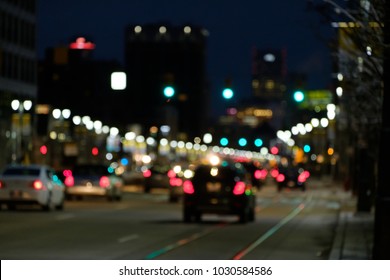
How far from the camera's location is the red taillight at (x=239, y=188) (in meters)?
35.6

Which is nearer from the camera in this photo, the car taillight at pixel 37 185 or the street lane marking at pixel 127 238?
the street lane marking at pixel 127 238

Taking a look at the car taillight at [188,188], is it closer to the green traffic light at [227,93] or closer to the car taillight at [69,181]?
the green traffic light at [227,93]

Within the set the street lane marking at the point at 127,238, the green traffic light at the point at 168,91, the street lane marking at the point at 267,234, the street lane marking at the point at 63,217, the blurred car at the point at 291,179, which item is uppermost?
the green traffic light at the point at 168,91

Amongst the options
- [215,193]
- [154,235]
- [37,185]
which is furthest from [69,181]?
[154,235]

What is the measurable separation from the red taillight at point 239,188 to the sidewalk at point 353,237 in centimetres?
307

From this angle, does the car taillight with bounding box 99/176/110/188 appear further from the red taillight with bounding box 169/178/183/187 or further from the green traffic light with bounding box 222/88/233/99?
the green traffic light with bounding box 222/88/233/99

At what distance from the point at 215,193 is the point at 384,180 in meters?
19.0

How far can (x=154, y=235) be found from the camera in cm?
2838

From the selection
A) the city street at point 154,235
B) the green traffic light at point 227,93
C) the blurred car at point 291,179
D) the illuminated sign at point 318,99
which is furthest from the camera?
the illuminated sign at point 318,99

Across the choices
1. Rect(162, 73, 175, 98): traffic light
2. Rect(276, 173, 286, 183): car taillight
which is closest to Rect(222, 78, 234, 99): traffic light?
Rect(162, 73, 175, 98): traffic light

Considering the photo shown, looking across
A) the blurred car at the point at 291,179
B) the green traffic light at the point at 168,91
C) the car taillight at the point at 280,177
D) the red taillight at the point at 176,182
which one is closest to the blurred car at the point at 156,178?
the red taillight at the point at 176,182

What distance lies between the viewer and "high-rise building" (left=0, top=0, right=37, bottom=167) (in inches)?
3649

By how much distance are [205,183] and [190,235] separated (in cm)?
647

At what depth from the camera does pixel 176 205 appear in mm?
49750
